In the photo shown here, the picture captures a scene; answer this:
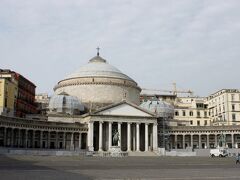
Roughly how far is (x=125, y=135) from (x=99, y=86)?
55.7 ft

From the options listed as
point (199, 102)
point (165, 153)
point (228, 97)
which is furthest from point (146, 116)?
point (199, 102)

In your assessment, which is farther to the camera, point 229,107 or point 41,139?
point 229,107

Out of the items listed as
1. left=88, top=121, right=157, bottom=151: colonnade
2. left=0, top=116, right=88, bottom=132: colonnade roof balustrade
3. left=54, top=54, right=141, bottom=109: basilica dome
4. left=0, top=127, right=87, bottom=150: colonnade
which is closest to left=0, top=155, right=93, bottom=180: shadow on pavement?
left=0, top=116, right=88, bottom=132: colonnade roof balustrade

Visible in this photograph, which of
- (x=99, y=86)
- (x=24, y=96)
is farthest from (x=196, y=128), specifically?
(x=24, y=96)

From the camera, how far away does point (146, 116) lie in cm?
9894

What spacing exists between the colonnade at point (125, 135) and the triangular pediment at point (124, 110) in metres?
2.22

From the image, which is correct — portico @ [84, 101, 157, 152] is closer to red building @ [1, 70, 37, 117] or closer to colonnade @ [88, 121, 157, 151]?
colonnade @ [88, 121, 157, 151]

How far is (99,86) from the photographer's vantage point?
109m

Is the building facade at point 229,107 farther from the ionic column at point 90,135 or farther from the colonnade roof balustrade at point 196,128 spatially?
the ionic column at point 90,135

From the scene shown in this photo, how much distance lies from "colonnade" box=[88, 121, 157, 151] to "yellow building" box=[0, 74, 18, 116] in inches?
819

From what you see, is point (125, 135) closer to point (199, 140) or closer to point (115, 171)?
point (199, 140)

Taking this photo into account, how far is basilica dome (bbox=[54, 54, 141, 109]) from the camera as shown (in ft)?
358

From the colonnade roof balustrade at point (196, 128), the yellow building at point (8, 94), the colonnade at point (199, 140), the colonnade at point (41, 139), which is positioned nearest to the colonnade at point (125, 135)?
the colonnade at point (41, 139)

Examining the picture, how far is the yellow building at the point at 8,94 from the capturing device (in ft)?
310
